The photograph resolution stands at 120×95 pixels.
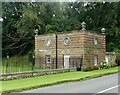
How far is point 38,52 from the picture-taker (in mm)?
44250

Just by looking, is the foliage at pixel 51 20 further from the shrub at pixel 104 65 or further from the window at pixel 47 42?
the window at pixel 47 42

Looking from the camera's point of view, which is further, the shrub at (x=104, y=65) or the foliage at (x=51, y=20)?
the foliage at (x=51, y=20)

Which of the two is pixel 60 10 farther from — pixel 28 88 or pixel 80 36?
pixel 28 88

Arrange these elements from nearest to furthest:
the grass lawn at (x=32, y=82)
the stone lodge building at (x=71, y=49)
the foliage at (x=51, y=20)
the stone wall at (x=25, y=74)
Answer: the grass lawn at (x=32, y=82) < the stone wall at (x=25, y=74) < the stone lodge building at (x=71, y=49) < the foliage at (x=51, y=20)

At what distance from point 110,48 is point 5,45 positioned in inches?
808

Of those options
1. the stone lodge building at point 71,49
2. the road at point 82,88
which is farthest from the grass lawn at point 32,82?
the stone lodge building at point 71,49

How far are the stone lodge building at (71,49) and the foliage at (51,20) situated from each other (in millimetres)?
16659

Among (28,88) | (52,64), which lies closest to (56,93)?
(28,88)

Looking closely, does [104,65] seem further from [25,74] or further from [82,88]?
[82,88]

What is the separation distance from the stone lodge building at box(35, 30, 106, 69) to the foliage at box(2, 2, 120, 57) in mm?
16659

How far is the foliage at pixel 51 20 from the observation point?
6097 cm

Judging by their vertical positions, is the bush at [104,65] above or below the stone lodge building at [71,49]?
below

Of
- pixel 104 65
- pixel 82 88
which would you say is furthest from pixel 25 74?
pixel 104 65

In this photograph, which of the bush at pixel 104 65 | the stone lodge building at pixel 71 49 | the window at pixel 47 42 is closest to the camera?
the stone lodge building at pixel 71 49
